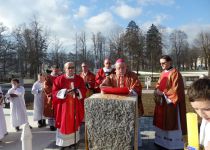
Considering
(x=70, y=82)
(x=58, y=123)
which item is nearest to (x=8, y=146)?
(x=58, y=123)

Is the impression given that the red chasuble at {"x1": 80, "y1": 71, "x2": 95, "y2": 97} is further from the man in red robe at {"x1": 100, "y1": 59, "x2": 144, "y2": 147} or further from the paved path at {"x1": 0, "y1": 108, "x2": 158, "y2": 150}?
the man in red robe at {"x1": 100, "y1": 59, "x2": 144, "y2": 147}

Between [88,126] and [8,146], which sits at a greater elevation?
[88,126]

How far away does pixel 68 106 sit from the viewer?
7312 mm

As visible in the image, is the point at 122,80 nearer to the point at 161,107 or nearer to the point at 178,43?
the point at 161,107

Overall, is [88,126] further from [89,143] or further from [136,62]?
[136,62]

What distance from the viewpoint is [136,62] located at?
43406 millimetres

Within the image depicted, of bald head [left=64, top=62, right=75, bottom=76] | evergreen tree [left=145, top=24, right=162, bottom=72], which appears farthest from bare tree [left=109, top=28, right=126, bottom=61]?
bald head [left=64, top=62, right=75, bottom=76]

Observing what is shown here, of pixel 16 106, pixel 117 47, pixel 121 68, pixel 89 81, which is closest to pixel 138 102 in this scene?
pixel 121 68

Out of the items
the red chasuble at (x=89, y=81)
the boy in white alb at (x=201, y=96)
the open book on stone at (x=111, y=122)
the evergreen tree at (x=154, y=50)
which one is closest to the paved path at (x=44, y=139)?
the red chasuble at (x=89, y=81)

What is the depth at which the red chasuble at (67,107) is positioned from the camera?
23.8 feet

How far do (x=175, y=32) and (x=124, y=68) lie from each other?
2333 inches

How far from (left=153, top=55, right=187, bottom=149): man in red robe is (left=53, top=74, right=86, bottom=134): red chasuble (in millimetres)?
1828

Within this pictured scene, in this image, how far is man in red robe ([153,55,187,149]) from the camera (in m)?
6.75

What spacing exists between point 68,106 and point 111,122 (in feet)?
9.30
